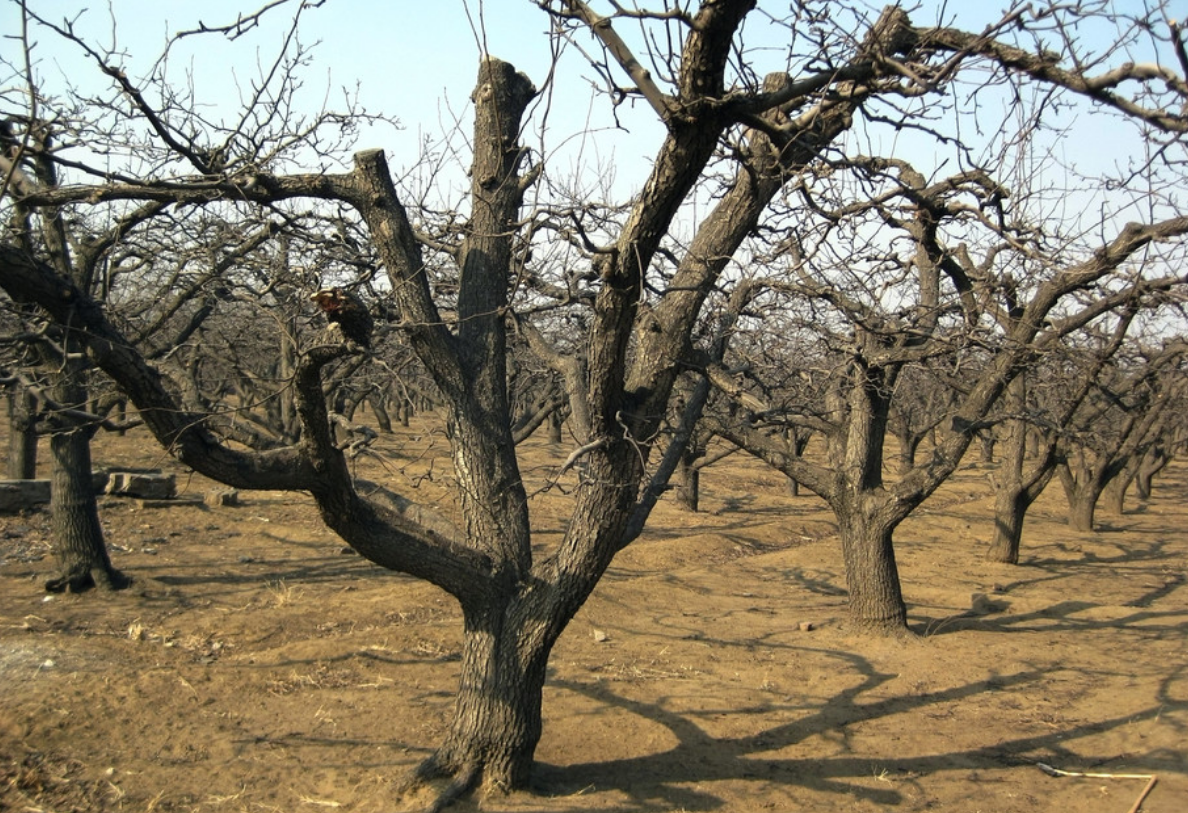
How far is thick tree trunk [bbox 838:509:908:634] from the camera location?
326 inches

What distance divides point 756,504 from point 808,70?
16.3 m

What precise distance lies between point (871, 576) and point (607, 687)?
3025 millimetres

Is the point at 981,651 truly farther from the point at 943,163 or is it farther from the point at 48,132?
the point at 48,132

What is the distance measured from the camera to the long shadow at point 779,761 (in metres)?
5.00

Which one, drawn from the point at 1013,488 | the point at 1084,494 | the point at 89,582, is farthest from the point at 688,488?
the point at 89,582

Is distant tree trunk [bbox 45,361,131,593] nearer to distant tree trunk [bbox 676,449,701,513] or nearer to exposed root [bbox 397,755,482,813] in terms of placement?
exposed root [bbox 397,755,482,813]

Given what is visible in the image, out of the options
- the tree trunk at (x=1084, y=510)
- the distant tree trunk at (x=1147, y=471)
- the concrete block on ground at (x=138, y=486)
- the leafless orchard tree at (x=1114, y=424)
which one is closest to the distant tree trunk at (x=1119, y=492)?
the leafless orchard tree at (x=1114, y=424)

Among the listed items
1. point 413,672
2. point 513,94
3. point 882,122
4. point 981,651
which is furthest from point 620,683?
point 882,122

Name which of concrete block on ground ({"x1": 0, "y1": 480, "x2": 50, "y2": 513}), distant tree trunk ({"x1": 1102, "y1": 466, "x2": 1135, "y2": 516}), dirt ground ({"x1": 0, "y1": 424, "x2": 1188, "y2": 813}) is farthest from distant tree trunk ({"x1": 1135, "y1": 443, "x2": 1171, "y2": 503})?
concrete block on ground ({"x1": 0, "y1": 480, "x2": 50, "y2": 513})

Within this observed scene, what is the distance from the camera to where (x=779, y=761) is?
557cm

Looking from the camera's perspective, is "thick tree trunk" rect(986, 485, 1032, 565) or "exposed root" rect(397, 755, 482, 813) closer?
"exposed root" rect(397, 755, 482, 813)

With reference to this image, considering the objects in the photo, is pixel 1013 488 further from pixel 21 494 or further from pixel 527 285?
pixel 21 494

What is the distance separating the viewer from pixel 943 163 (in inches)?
148

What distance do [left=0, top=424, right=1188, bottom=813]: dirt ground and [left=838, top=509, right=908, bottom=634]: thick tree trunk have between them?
0.23m
